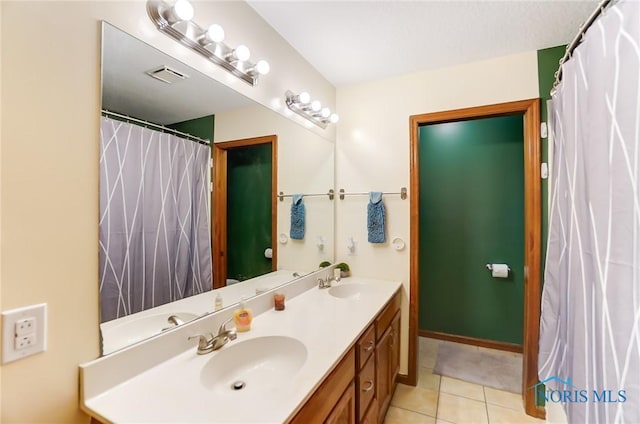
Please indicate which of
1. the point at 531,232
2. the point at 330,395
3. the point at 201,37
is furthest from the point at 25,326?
the point at 531,232

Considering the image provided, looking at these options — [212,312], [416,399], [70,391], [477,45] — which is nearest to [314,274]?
[212,312]

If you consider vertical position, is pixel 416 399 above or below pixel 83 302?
below

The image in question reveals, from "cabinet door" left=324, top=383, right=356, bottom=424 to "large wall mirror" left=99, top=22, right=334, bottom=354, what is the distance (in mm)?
661

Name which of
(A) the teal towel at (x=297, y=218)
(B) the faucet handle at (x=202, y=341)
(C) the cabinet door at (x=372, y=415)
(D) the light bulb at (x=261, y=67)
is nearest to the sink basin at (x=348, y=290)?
(A) the teal towel at (x=297, y=218)

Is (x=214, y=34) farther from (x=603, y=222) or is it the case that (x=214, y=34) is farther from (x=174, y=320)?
(x=603, y=222)

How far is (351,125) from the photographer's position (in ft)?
7.84

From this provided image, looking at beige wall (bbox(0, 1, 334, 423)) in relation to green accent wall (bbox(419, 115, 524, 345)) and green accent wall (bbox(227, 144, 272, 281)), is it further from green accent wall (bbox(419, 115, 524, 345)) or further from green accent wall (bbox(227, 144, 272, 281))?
green accent wall (bbox(419, 115, 524, 345))

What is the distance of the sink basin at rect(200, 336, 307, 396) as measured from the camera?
3.40 ft

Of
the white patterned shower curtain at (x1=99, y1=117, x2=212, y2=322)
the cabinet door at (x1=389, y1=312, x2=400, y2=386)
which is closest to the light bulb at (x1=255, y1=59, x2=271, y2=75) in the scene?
the white patterned shower curtain at (x1=99, y1=117, x2=212, y2=322)

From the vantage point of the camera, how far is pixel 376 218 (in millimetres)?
2223

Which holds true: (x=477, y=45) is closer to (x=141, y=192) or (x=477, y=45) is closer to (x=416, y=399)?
(x=141, y=192)

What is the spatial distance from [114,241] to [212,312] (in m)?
0.51

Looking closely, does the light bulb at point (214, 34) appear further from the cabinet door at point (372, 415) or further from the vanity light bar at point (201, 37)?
the cabinet door at point (372, 415)

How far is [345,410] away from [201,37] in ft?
5.44
